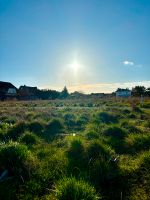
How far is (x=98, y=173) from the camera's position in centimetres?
554

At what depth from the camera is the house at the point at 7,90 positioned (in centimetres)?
6302

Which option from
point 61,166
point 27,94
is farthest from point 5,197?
point 27,94

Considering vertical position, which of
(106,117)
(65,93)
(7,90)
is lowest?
(106,117)

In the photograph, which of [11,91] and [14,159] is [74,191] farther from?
[11,91]

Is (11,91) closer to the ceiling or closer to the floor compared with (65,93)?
closer to the ceiling

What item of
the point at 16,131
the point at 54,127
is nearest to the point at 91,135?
the point at 16,131

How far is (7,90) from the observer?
65875 millimetres

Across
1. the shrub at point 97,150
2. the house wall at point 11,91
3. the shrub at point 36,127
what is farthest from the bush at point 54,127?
the house wall at point 11,91

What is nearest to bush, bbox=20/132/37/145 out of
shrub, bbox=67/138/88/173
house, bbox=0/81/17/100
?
shrub, bbox=67/138/88/173

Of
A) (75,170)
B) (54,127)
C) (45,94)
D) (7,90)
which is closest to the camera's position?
(75,170)

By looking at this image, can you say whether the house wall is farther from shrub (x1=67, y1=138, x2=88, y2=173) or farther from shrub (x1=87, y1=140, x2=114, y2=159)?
shrub (x1=87, y1=140, x2=114, y2=159)

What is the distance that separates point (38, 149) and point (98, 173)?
8.31 feet

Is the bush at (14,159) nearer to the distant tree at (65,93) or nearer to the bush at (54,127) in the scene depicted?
the bush at (54,127)

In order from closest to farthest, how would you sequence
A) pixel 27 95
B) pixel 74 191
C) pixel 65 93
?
pixel 74 191 → pixel 27 95 → pixel 65 93
